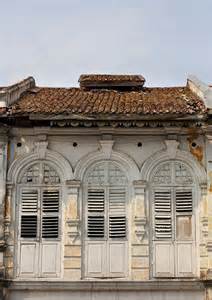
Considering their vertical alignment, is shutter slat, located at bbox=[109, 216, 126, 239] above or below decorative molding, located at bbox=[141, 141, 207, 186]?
below

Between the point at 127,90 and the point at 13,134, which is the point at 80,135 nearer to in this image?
the point at 13,134

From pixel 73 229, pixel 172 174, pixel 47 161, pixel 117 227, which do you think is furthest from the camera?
pixel 47 161

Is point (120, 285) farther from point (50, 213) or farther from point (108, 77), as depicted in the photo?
point (108, 77)

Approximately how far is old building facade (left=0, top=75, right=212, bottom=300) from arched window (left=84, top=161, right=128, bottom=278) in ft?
0.07

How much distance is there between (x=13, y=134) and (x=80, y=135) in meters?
1.47

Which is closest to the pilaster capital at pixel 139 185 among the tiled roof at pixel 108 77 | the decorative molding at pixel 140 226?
the decorative molding at pixel 140 226

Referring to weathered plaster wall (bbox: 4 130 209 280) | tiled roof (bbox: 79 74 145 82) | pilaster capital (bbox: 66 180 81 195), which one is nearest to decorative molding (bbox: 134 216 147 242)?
weathered plaster wall (bbox: 4 130 209 280)

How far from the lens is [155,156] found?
50.1 ft

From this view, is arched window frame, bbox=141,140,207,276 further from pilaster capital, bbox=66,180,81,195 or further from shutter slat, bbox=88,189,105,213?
pilaster capital, bbox=66,180,81,195

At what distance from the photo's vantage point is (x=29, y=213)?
1515 centimetres

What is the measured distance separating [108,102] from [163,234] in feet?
11.2

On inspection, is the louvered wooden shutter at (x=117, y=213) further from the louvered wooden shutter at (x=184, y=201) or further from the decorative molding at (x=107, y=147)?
the louvered wooden shutter at (x=184, y=201)

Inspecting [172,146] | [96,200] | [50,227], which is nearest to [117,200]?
[96,200]

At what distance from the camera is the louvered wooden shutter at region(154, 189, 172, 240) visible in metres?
15.0
